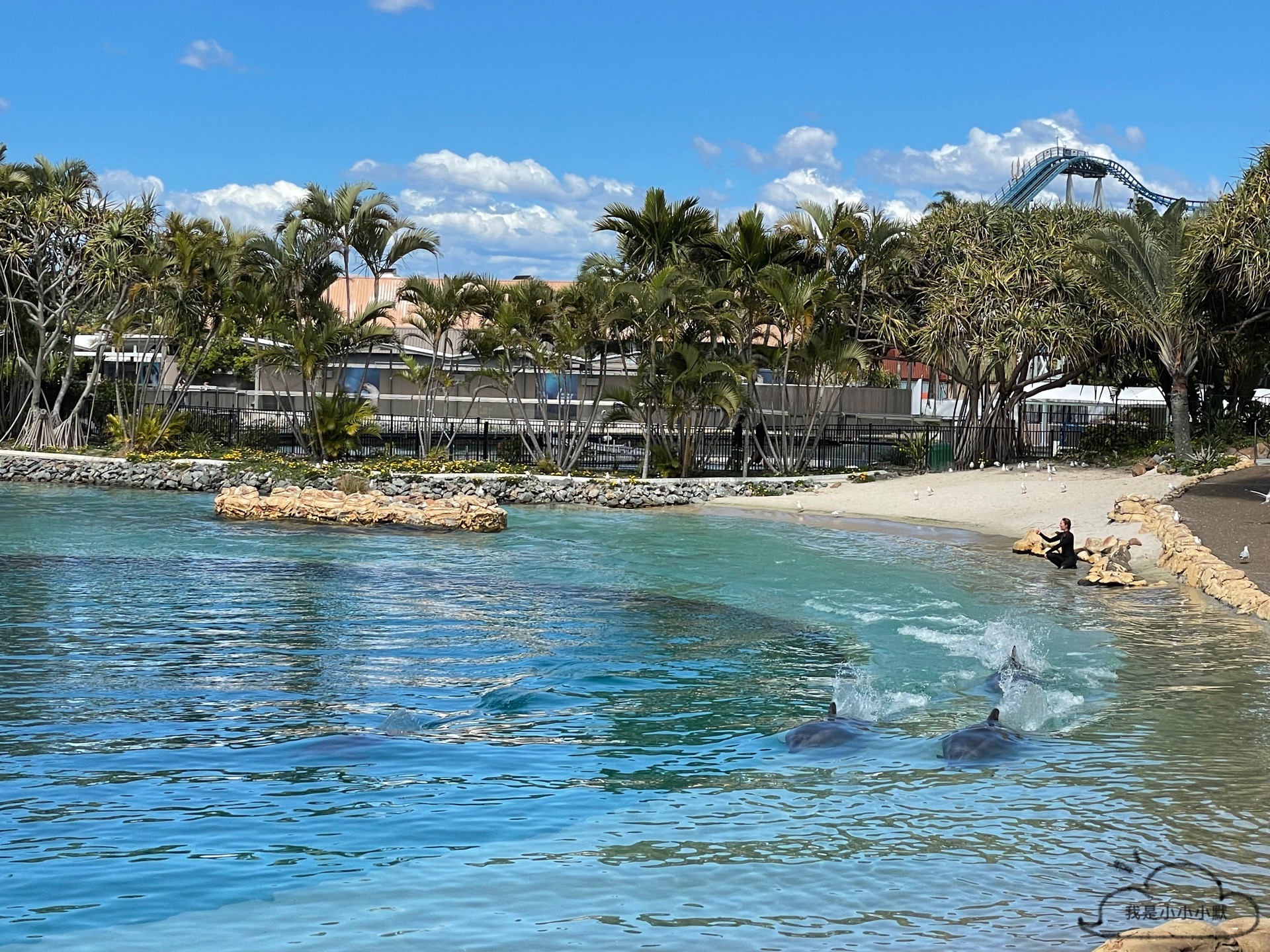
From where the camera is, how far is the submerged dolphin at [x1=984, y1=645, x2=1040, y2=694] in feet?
37.3

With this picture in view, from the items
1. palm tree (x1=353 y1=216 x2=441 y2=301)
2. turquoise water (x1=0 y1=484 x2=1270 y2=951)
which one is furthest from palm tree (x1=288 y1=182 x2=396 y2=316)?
turquoise water (x1=0 y1=484 x2=1270 y2=951)

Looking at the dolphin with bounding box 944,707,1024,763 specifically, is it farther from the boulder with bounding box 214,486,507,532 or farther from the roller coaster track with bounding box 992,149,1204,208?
the roller coaster track with bounding box 992,149,1204,208

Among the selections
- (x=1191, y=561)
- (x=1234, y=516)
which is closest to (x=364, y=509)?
(x=1191, y=561)

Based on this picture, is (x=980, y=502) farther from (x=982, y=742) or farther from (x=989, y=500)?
(x=982, y=742)

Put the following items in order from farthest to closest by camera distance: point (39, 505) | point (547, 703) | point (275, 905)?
point (39, 505)
point (547, 703)
point (275, 905)

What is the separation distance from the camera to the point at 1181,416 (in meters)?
30.7

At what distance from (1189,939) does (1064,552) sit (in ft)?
48.8

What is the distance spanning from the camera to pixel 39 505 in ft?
87.5

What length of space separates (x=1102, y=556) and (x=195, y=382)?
3417 centimetres

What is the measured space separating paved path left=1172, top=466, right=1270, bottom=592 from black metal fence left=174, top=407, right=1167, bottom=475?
24.2 feet

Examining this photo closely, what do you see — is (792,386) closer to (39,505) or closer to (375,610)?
(39,505)

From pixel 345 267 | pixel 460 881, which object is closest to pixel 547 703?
pixel 460 881

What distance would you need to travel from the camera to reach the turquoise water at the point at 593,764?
6.54 meters

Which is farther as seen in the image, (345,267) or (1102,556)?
(345,267)
